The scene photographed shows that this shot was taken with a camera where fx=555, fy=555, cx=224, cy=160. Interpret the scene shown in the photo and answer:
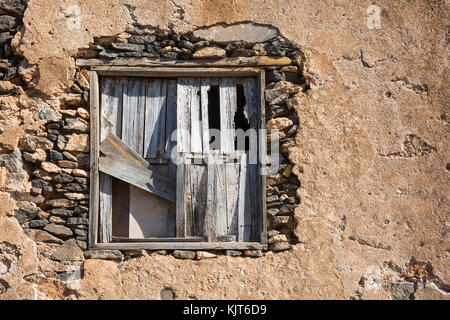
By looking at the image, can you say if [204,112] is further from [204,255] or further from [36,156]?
[36,156]

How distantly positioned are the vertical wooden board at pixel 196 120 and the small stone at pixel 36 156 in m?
1.17

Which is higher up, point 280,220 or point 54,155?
point 54,155

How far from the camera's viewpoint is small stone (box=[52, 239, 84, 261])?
423cm

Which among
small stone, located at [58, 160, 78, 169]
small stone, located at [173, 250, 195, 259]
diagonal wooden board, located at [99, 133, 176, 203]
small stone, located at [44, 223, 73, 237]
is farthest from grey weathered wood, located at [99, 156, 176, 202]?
small stone, located at [44, 223, 73, 237]

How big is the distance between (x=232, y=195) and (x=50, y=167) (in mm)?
1451

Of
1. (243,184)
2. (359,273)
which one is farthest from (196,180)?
(359,273)

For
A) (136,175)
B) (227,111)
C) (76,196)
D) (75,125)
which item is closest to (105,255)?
(76,196)

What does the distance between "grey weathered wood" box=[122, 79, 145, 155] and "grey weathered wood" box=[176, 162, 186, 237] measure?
373mm

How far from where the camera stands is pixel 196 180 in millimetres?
4496

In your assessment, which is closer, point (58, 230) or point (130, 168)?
point (58, 230)

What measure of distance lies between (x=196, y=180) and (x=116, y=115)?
861mm

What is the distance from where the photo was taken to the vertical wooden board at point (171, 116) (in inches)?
179

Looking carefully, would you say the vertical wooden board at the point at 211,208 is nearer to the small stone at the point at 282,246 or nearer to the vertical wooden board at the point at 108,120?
the small stone at the point at 282,246

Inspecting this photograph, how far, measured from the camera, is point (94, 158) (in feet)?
14.5
